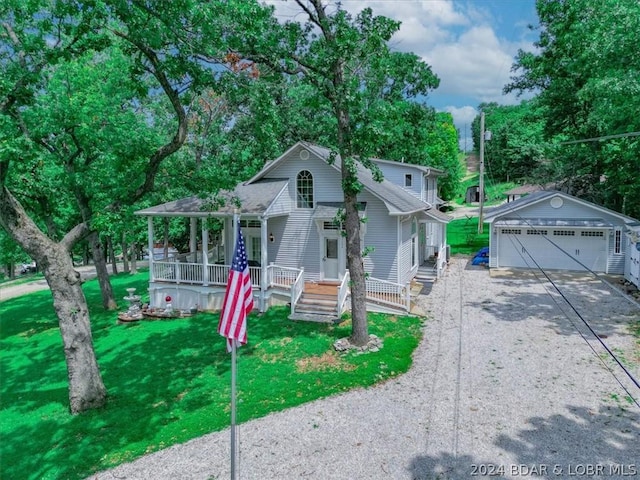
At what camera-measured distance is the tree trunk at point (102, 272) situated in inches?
690

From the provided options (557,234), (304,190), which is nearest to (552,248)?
(557,234)

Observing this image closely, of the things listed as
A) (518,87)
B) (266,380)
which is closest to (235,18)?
(266,380)

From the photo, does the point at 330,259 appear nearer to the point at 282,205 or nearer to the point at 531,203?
the point at 282,205

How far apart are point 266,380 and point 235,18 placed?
854cm

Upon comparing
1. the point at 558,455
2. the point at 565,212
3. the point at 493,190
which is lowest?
the point at 558,455

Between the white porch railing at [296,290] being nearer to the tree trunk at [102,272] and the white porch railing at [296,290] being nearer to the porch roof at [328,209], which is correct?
the porch roof at [328,209]

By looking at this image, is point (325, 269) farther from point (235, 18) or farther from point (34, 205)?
point (34, 205)

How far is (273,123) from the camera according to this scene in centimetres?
1129

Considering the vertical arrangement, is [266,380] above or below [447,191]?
below

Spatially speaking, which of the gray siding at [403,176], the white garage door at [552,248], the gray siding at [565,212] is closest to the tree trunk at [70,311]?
the gray siding at [403,176]

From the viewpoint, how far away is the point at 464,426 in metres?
7.52

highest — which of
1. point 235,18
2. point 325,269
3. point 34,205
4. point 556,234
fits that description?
point 235,18

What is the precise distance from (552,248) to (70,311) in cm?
2125

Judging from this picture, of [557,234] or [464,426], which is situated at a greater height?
[557,234]
